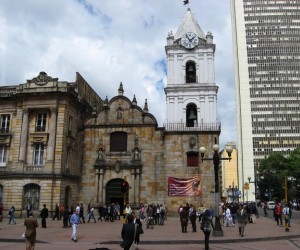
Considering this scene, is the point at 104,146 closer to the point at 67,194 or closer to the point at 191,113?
the point at 67,194

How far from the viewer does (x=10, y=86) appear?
39000mm

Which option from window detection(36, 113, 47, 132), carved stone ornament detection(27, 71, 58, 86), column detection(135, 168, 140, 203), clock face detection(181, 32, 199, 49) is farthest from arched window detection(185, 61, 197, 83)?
window detection(36, 113, 47, 132)

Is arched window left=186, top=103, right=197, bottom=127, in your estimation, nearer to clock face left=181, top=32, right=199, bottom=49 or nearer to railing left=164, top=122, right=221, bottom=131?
railing left=164, top=122, right=221, bottom=131

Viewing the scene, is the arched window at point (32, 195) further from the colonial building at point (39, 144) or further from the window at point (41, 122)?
the window at point (41, 122)

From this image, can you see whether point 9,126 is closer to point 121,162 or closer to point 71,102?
point 71,102

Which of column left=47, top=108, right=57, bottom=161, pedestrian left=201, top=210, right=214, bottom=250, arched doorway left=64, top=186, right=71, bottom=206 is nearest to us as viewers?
pedestrian left=201, top=210, right=214, bottom=250

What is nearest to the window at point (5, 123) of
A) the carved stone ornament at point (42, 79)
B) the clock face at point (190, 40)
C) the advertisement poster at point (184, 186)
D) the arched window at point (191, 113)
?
the carved stone ornament at point (42, 79)

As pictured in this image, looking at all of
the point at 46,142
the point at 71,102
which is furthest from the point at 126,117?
the point at 46,142

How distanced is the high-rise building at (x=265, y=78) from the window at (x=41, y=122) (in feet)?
249

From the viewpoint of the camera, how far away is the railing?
124 ft

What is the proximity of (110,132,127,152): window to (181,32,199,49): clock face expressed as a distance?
40.5ft

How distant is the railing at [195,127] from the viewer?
37875mm

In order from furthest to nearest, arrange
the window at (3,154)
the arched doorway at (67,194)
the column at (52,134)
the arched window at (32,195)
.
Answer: the window at (3,154) → the arched doorway at (67,194) → the column at (52,134) → the arched window at (32,195)

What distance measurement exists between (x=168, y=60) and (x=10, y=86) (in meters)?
17.1
